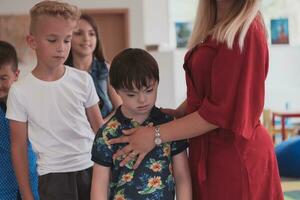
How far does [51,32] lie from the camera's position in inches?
60.4

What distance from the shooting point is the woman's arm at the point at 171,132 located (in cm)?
134

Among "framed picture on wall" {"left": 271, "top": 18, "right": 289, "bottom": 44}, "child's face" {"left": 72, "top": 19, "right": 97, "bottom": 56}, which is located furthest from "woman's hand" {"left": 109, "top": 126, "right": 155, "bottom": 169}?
"framed picture on wall" {"left": 271, "top": 18, "right": 289, "bottom": 44}

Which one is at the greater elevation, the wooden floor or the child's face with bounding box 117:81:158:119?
the child's face with bounding box 117:81:158:119

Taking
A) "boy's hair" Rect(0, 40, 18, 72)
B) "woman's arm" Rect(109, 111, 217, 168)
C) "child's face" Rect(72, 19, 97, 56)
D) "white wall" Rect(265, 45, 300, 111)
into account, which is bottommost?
"white wall" Rect(265, 45, 300, 111)

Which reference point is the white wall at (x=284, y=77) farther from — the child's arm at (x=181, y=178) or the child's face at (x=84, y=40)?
the child's arm at (x=181, y=178)

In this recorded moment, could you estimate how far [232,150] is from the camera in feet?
4.61

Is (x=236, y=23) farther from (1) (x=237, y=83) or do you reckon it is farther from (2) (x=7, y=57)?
(2) (x=7, y=57)

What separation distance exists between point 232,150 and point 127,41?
408 centimetres

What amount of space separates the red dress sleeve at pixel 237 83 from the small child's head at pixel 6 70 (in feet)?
2.47

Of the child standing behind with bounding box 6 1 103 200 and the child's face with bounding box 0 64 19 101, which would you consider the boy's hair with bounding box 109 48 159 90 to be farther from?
the child's face with bounding box 0 64 19 101

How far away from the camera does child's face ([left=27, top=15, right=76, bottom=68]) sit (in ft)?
5.04

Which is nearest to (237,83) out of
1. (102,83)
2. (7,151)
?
(7,151)

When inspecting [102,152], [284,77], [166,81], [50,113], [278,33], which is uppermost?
[278,33]

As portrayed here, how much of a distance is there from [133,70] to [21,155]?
50cm
